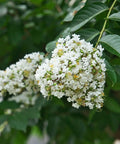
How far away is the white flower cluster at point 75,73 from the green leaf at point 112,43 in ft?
0.13

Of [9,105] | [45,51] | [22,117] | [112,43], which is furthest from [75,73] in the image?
[45,51]

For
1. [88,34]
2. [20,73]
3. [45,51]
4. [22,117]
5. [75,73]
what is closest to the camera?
[75,73]

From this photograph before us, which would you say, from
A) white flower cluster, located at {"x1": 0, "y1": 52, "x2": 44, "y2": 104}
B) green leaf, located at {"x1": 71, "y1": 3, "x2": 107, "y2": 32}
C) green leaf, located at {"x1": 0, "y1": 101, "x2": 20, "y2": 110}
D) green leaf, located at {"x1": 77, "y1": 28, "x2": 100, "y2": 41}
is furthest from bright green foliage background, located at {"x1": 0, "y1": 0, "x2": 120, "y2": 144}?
green leaf, located at {"x1": 77, "y1": 28, "x2": 100, "y2": 41}

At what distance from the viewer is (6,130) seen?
210cm

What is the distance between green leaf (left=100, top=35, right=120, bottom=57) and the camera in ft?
3.59

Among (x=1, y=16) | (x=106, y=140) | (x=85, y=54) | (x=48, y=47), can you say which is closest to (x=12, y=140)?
(x=106, y=140)

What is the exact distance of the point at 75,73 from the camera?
40.5 inches

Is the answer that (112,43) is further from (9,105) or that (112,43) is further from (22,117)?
(9,105)

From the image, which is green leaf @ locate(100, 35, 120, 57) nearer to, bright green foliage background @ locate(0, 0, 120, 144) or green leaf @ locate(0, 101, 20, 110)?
bright green foliage background @ locate(0, 0, 120, 144)

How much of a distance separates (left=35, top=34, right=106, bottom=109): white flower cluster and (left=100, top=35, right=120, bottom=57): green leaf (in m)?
0.04

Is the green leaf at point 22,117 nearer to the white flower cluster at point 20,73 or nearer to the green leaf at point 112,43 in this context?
the white flower cluster at point 20,73

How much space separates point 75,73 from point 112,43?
Answer: 8.2 inches

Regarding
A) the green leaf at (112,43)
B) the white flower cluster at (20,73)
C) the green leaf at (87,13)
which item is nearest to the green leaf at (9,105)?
the white flower cluster at (20,73)

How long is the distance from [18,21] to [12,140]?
3.60 feet
